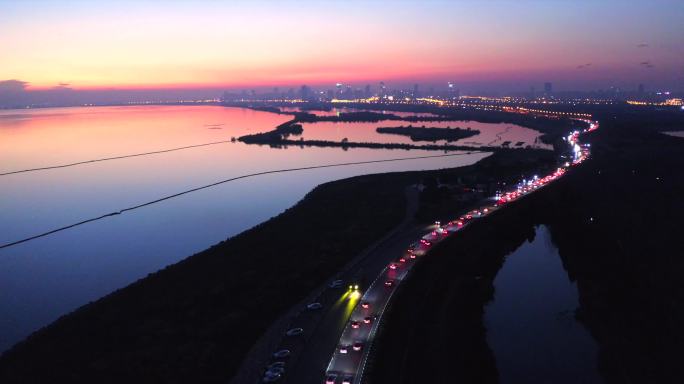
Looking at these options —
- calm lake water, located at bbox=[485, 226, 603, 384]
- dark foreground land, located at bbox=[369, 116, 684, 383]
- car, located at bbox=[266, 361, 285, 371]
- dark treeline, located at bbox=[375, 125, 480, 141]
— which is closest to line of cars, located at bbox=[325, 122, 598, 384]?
dark foreground land, located at bbox=[369, 116, 684, 383]

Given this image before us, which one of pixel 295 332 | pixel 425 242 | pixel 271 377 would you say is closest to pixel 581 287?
pixel 425 242

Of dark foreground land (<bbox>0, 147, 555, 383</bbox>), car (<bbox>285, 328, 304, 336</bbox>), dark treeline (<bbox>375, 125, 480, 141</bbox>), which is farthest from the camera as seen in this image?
dark treeline (<bbox>375, 125, 480, 141</bbox>)

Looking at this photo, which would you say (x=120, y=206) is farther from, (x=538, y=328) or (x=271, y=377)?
(x=538, y=328)

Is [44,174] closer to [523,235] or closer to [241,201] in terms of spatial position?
[241,201]

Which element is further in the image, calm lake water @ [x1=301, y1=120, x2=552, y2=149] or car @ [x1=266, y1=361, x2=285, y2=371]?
calm lake water @ [x1=301, y1=120, x2=552, y2=149]

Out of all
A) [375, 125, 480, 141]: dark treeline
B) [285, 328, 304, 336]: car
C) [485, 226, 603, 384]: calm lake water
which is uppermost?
[375, 125, 480, 141]: dark treeline

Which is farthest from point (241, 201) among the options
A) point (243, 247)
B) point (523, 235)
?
point (523, 235)

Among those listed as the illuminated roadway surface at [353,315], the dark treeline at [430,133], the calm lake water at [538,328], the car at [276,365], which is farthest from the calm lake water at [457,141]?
the car at [276,365]

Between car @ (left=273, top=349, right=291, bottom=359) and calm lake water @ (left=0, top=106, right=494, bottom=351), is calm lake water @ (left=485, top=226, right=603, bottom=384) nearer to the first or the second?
car @ (left=273, top=349, right=291, bottom=359)
